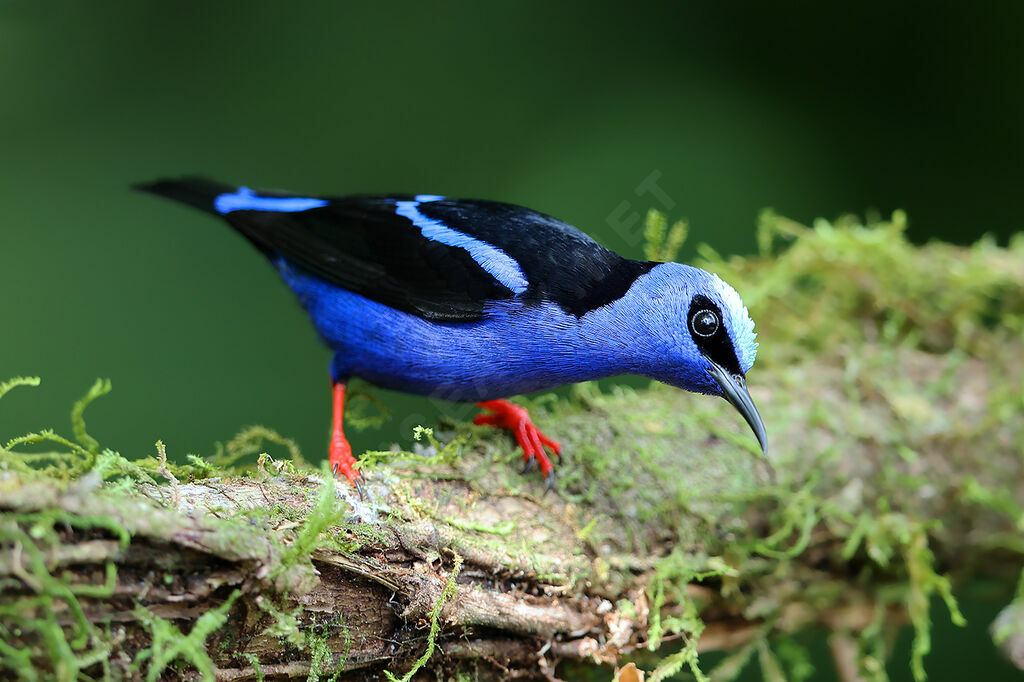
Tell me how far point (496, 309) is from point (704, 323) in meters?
0.67

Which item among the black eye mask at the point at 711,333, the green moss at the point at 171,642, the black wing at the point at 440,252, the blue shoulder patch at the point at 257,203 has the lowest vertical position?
the green moss at the point at 171,642

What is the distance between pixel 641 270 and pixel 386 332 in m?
0.92

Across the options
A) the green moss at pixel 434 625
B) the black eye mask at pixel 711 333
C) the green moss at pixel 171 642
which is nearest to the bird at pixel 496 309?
the black eye mask at pixel 711 333

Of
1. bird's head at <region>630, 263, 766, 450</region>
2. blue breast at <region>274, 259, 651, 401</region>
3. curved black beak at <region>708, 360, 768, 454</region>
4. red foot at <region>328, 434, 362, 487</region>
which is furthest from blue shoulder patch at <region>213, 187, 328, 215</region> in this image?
curved black beak at <region>708, 360, 768, 454</region>

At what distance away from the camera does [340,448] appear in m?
2.86

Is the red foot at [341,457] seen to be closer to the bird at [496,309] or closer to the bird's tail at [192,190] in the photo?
the bird at [496,309]

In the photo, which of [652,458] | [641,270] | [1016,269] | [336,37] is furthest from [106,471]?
[336,37]

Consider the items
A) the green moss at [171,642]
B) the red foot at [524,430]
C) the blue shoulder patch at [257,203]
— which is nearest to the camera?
the green moss at [171,642]

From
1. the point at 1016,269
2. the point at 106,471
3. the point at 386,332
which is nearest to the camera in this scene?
the point at 106,471

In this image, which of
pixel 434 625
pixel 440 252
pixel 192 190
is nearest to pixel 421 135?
pixel 192 190

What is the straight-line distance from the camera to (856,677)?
3240 mm

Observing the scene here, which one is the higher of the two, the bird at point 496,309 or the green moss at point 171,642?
the bird at point 496,309

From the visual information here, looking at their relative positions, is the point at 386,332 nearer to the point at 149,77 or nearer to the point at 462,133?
the point at 462,133

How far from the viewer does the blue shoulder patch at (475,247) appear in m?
2.68
